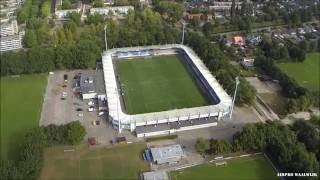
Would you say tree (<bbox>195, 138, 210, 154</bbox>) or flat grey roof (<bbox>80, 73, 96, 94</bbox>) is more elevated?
flat grey roof (<bbox>80, 73, 96, 94</bbox>)

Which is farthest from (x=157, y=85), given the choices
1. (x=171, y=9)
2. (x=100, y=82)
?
(x=171, y=9)

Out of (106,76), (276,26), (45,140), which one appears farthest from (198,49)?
(45,140)

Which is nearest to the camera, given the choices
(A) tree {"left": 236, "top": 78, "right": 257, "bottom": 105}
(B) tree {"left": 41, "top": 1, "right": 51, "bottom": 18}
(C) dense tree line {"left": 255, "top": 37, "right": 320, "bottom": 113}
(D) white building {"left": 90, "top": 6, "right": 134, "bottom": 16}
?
(C) dense tree line {"left": 255, "top": 37, "right": 320, "bottom": 113}

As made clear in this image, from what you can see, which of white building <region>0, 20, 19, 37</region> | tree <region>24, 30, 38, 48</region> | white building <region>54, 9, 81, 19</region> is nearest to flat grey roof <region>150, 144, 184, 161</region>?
tree <region>24, 30, 38, 48</region>

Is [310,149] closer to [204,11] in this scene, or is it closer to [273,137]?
[273,137]

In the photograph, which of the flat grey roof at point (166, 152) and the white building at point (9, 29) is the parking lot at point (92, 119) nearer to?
the flat grey roof at point (166, 152)

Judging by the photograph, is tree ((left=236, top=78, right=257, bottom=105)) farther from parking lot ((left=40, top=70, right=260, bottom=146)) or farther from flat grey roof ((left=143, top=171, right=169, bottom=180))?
flat grey roof ((left=143, top=171, right=169, bottom=180))
